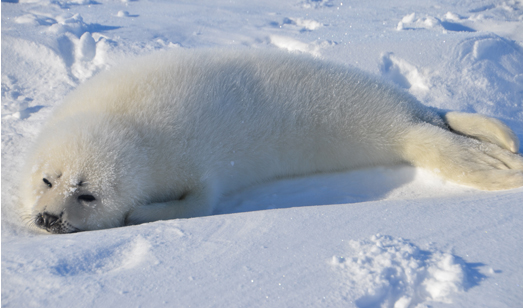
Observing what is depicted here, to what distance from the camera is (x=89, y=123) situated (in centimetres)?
206

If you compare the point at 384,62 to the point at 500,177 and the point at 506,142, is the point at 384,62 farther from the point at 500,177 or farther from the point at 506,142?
the point at 500,177

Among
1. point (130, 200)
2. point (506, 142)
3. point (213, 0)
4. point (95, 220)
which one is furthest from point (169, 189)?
point (213, 0)

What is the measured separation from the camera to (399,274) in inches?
46.3

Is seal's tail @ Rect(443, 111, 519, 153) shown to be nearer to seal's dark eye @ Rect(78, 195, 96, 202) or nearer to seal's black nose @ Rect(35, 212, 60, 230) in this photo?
seal's dark eye @ Rect(78, 195, 96, 202)

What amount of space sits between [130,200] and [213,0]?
15.7ft

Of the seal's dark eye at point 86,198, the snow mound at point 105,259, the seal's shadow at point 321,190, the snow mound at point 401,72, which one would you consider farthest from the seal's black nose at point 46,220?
the snow mound at point 401,72

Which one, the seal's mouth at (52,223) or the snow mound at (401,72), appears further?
the snow mound at (401,72)

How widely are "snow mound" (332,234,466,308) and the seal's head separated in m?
1.19

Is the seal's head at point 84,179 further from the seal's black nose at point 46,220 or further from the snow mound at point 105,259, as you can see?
the snow mound at point 105,259

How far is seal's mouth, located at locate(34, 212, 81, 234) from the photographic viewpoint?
6.31 feet

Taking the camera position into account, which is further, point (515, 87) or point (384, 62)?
point (384, 62)

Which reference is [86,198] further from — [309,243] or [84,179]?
[309,243]

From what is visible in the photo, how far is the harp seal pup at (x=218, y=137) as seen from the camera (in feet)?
6.55

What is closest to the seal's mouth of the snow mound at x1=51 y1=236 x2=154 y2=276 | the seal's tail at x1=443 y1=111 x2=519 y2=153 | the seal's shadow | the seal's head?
the seal's head
